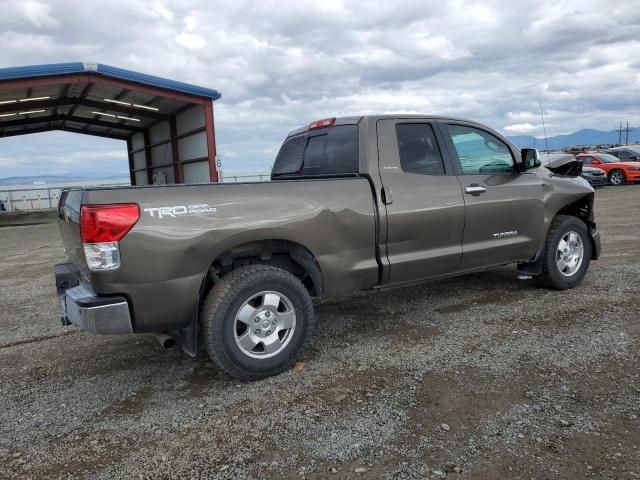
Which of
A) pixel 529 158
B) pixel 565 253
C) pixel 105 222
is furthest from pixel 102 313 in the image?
pixel 565 253

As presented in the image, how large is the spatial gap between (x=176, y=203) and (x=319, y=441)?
1.71m

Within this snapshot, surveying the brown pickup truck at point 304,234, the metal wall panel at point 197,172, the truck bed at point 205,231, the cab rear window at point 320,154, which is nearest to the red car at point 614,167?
the metal wall panel at point 197,172

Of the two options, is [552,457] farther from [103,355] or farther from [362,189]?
[103,355]

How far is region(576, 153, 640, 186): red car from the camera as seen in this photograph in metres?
22.3

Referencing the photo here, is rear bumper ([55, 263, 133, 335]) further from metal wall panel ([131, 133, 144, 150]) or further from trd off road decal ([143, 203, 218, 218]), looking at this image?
metal wall panel ([131, 133, 144, 150])

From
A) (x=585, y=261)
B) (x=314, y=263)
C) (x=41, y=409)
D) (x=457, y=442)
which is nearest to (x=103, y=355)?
(x=41, y=409)

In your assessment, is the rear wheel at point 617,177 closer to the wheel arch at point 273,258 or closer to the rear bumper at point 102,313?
the wheel arch at point 273,258

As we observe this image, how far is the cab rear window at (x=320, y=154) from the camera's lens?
14.5ft

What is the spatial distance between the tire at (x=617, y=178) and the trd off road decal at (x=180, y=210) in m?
23.8

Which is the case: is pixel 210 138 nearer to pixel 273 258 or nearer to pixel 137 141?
pixel 137 141

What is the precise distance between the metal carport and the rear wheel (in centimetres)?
1728

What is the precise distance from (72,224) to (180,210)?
789mm

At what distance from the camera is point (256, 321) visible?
143 inches

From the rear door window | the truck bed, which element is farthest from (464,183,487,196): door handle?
the truck bed
